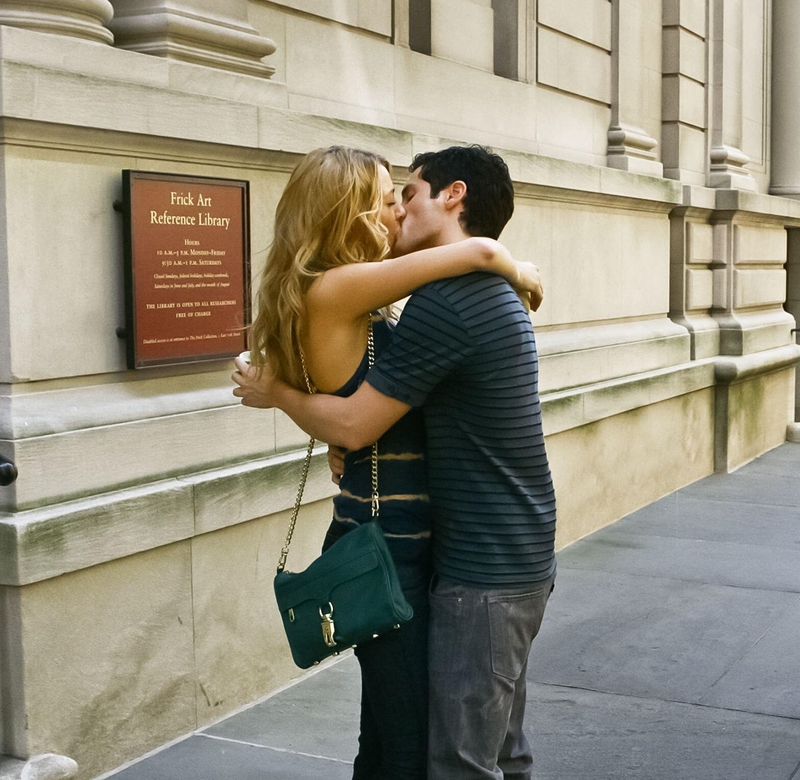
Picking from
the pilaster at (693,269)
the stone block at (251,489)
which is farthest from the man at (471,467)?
the pilaster at (693,269)

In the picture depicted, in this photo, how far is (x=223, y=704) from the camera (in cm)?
512

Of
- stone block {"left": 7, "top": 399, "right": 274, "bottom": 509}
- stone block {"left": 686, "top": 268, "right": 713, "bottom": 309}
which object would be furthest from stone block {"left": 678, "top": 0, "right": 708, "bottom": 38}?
stone block {"left": 7, "top": 399, "right": 274, "bottom": 509}

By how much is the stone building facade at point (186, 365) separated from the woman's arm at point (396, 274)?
1.64 m

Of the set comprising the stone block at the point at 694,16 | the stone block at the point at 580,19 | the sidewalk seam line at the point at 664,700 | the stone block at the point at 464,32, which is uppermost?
the stone block at the point at 694,16

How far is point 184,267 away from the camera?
16.3 ft

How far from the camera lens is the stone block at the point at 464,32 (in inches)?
309

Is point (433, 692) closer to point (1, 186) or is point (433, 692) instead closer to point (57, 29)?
point (1, 186)

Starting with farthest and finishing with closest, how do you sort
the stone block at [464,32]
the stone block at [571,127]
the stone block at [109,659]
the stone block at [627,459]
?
the stone block at [571,127]
the stone block at [627,459]
the stone block at [464,32]
the stone block at [109,659]

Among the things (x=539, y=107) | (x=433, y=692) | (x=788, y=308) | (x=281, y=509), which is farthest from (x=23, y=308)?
(x=788, y=308)

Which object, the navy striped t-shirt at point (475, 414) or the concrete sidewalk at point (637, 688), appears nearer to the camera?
the navy striped t-shirt at point (475, 414)

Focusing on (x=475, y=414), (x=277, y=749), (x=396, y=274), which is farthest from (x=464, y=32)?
(x=475, y=414)

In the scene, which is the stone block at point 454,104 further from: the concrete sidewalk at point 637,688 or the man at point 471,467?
the man at point 471,467

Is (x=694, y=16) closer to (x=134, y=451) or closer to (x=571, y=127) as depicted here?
(x=571, y=127)

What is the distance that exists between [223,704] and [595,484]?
170 inches
